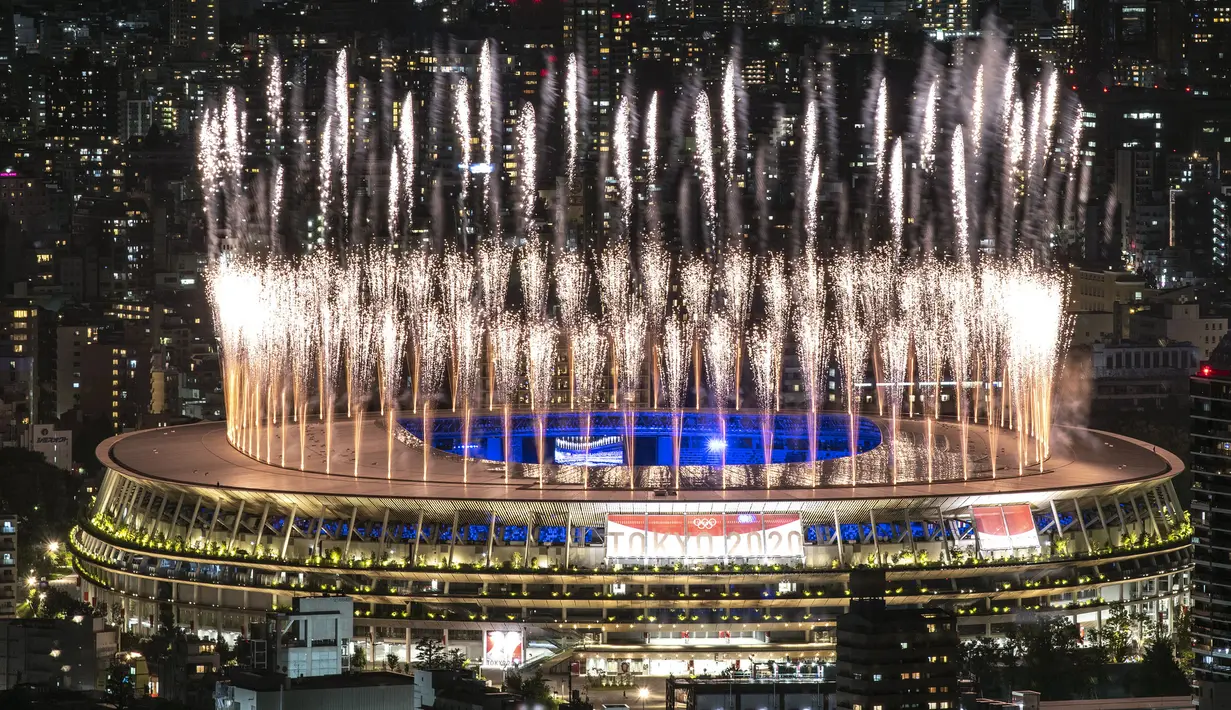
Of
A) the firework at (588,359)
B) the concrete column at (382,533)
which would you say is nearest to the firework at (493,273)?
the firework at (588,359)

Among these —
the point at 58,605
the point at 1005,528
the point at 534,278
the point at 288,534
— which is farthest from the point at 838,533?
the point at 534,278

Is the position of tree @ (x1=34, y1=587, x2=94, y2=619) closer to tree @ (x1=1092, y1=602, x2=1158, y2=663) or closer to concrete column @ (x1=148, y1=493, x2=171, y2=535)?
concrete column @ (x1=148, y1=493, x2=171, y2=535)

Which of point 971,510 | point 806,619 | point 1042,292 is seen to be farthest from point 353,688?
point 1042,292

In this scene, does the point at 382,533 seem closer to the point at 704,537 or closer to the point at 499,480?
the point at 499,480

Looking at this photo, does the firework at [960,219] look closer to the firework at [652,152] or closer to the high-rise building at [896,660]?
the firework at [652,152]

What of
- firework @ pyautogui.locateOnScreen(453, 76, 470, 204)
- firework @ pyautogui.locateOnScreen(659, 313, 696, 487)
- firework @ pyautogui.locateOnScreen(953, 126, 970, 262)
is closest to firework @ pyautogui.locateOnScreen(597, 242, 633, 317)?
firework @ pyautogui.locateOnScreen(659, 313, 696, 487)

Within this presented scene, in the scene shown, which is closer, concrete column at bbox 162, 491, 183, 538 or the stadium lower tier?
the stadium lower tier
